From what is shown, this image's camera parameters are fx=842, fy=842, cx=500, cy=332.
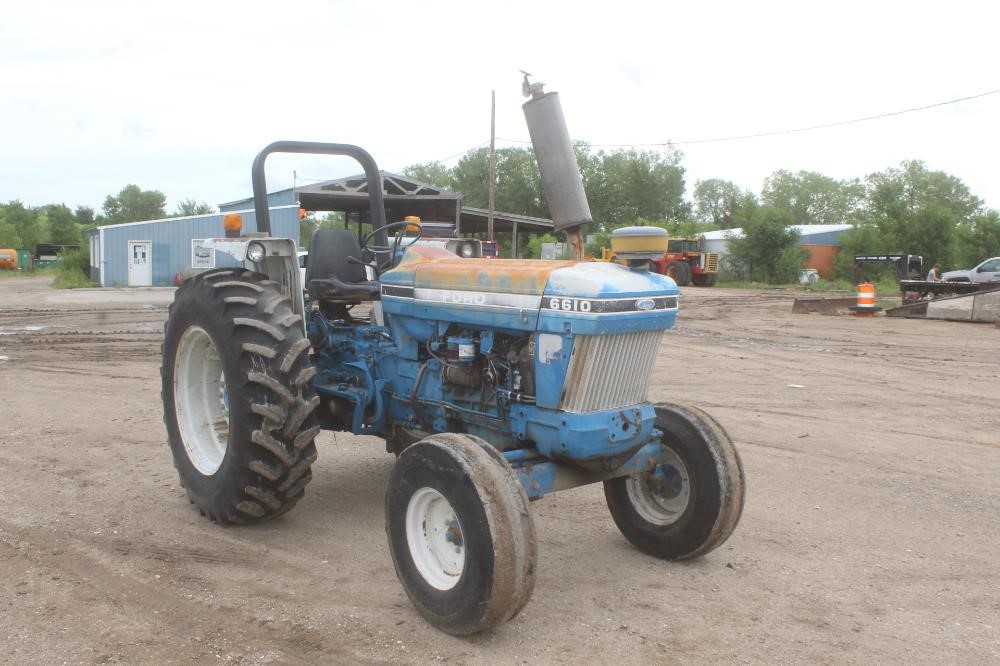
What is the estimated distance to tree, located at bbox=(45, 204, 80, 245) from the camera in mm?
73250

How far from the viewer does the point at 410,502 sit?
3.49 m

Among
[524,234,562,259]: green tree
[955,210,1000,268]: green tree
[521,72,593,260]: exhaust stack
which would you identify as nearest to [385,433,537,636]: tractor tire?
[521,72,593,260]: exhaust stack

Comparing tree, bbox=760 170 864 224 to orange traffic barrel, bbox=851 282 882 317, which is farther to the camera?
tree, bbox=760 170 864 224

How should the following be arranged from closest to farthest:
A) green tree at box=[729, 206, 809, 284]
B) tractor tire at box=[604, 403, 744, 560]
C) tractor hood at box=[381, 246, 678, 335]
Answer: tractor hood at box=[381, 246, 678, 335], tractor tire at box=[604, 403, 744, 560], green tree at box=[729, 206, 809, 284]

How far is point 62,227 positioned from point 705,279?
202 feet

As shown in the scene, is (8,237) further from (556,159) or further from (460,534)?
(460,534)

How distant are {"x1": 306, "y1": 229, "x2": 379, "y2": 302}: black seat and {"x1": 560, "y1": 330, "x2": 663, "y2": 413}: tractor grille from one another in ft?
5.81

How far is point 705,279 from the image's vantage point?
37.1m

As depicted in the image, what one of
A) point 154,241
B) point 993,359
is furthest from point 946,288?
point 154,241

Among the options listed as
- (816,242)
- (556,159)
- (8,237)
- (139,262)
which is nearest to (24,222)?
(8,237)

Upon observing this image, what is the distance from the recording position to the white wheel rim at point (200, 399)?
4.91 meters

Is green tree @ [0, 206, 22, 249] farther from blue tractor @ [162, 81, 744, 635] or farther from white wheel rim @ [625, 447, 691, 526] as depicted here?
white wheel rim @ [625, 447, 691, 526]

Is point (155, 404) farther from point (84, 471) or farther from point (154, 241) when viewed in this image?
point (154, 241)

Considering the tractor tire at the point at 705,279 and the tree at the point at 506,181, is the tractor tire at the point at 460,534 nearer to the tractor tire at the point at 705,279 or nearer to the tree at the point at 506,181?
the tractor tire at the point at 705,279
